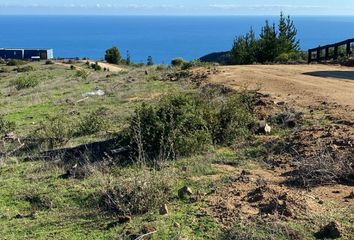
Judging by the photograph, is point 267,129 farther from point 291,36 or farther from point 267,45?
point 291,36

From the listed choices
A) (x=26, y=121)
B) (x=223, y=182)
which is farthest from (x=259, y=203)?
(x=26, y=121)

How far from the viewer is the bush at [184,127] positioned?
926cm

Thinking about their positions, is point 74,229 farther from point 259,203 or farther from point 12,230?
point 259,203

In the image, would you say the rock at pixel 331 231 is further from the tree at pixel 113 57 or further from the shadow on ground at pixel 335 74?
the tree at pixel 113 57

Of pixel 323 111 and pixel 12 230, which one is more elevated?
pixel 323 111

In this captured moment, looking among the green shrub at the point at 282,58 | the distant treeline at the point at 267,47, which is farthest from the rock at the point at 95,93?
the distant treeline at the point at 267,47

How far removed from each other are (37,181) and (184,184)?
8.08ft

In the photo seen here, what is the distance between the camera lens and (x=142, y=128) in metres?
9.74

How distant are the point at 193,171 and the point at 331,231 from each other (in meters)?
2.99

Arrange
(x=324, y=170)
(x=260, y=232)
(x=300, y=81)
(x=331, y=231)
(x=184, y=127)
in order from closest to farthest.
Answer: (x=331, y=231), (x=260, y=232), (x=324, y=170), (x=184, y=127), (x=300, y=81)

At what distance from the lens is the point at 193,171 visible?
8.27m

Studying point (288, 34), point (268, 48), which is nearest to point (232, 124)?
point (268, 48)

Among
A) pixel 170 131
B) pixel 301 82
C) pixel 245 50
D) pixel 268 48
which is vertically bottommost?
pixel 170 131

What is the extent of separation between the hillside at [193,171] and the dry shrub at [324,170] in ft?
0.05
